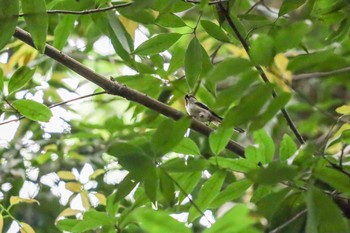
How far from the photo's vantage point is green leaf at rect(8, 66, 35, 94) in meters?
0.72

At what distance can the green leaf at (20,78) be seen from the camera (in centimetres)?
72

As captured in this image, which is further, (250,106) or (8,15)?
(8,15)

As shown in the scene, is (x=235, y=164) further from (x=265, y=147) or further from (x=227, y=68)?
(x=227, y=68)

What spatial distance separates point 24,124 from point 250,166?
708 millimetres

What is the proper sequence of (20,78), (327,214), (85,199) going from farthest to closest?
(85,199)
(20,78)
(327,214)

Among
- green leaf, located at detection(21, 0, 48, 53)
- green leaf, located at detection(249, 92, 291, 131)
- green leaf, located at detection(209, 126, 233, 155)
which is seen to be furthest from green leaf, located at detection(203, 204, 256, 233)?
green leaf, located at detection(21, 0, 48, 53)

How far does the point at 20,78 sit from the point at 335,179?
0.37 metres

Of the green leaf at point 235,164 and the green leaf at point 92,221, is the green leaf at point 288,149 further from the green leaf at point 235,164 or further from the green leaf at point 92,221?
the green leaf at point 92,221

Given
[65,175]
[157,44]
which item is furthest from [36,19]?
[65,175]

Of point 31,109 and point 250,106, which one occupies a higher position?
point 250,106

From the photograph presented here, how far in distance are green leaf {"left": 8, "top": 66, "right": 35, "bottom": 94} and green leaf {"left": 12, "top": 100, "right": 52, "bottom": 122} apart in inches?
1.2

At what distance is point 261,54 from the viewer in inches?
19.6

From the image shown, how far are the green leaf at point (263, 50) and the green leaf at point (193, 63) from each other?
0.14m

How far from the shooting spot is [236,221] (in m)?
0.39
